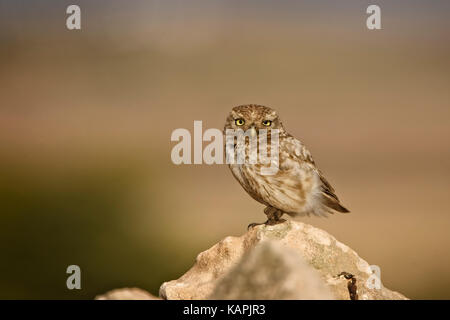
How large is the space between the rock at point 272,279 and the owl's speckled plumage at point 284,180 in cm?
237

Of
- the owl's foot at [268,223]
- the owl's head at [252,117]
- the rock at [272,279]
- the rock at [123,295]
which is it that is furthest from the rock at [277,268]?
the owl's head at [252,117]

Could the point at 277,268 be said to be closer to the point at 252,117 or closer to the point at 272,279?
the point at 272,279

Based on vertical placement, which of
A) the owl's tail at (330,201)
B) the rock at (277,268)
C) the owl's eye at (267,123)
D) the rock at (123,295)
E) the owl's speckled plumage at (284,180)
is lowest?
the rock at (123,295)

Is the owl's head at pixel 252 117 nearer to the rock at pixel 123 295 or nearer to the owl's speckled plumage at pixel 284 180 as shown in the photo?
the owl's speckled plumage at pixel 284 180

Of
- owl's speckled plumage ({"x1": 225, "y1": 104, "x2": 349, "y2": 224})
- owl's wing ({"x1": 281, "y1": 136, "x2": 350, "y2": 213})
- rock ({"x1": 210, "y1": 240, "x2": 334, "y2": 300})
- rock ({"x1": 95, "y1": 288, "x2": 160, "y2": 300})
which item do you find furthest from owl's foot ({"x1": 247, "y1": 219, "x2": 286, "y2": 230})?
rock ({"x1": 210, "y1": 240, "x2": 334, "y2": 300})

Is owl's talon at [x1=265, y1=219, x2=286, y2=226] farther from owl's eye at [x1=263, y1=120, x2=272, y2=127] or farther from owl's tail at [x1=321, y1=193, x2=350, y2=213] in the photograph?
owl's eye at [x1=263, y1=120, x2=272, y2=127]

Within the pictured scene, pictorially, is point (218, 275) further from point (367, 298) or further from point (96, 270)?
point (96, 270)

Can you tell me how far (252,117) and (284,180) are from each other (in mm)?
640

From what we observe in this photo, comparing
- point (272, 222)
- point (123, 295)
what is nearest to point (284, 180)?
point (272, 222)

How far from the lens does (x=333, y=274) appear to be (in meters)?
4.39

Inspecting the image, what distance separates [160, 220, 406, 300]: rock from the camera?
3.06 meters

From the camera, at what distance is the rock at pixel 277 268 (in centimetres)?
306

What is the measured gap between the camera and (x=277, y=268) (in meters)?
3.06
